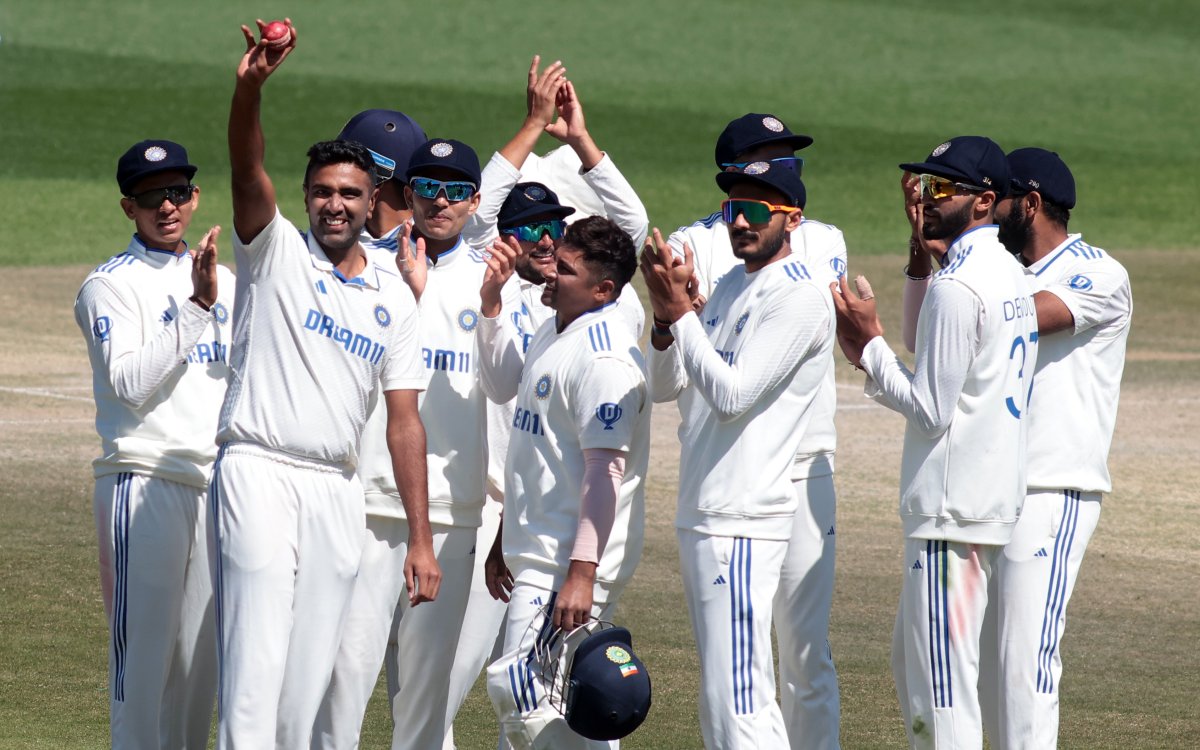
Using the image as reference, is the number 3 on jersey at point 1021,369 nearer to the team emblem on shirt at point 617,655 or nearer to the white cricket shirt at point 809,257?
the white cricket shirt at point 809,257

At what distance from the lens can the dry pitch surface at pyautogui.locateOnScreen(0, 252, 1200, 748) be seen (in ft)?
28.8

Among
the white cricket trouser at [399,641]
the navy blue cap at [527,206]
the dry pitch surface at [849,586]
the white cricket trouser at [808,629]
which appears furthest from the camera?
the dry pitch surface at [849,586]

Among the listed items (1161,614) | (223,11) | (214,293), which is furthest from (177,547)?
(223,11)

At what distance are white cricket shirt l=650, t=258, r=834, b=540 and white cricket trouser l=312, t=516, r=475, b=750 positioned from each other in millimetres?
1076

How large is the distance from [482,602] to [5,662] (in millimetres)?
2834

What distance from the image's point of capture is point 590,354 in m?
6.83

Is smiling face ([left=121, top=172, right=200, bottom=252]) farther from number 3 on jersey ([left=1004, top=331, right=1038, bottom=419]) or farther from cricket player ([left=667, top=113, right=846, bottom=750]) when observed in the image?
number 3 on jersey ([left=1004, top=331, right=1038, bottom=419])

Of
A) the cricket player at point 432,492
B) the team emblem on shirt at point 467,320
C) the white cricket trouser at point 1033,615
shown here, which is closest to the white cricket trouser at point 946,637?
the white cricket trouser at point 1033,615

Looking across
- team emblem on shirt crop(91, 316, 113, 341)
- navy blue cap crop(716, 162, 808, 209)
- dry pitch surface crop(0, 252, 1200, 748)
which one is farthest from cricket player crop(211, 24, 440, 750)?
dry pitch surface crop(0, 252, 1200, 748)

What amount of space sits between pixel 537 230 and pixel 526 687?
205 cm

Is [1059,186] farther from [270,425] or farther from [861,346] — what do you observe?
[270,425]

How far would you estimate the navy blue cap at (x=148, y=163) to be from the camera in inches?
290

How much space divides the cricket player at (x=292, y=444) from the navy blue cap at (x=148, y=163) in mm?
1066

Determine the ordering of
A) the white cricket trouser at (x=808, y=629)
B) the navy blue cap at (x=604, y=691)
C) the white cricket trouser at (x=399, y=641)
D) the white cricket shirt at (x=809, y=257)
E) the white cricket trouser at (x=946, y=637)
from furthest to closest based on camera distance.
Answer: the white cricket shirt at (x=809, y=257) < the white cricket trouser at (x=808, y=629) < the white cricket trouser at (x=399, y=641) < the white cricket trouser at (x=946, y=637) < the navy blue cap at (x=604, y=691)
